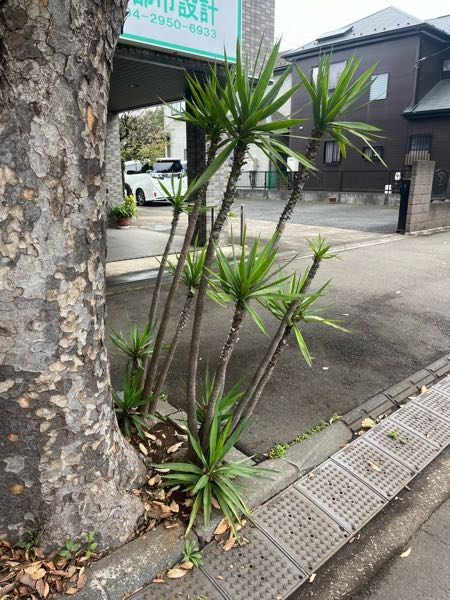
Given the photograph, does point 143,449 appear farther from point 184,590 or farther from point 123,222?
point 123,222

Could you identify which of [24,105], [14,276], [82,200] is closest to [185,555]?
[14,276]

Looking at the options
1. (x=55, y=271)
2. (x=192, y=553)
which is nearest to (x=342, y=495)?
(x=192, y=553)

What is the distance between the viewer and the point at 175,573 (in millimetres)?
1948

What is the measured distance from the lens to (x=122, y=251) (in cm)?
861

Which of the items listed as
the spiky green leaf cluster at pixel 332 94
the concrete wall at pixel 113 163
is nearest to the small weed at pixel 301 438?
the spiky green leaf cluster at pixel 332 94

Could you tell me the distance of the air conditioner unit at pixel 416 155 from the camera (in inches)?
754

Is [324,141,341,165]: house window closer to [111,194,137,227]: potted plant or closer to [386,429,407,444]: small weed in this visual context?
[111,194,137,227]: potted plant

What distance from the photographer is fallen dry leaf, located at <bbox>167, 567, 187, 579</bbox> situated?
1.94 metres

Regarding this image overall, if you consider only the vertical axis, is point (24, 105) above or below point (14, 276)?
above

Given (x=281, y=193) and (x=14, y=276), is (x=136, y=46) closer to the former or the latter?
(x=14, y=276)

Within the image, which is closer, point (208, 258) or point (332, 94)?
point (332, 94)

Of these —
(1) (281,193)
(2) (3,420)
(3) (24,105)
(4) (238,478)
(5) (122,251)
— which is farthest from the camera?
(1) (281,193)

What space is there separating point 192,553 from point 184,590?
6.8 inches

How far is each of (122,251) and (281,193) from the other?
15.5 m
